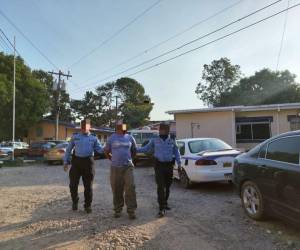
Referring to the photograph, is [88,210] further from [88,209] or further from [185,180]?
[185,180]

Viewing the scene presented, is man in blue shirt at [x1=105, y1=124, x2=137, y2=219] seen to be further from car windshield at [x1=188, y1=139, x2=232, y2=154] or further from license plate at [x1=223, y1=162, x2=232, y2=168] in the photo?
car windshield at [x1=188, y1=139, x2=232, y2=154]

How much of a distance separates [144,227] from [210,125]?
1782cm

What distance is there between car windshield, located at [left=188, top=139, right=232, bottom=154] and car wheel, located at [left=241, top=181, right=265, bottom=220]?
11.4 ft

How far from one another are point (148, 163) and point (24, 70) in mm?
25439

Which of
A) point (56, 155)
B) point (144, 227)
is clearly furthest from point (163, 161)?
point (56, 155)

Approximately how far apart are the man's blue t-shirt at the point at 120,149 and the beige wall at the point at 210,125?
16522mm

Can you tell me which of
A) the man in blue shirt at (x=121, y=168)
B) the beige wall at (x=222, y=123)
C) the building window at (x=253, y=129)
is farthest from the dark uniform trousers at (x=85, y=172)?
the building window at (x=253, y=129)

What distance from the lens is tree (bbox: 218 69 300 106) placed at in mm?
45906

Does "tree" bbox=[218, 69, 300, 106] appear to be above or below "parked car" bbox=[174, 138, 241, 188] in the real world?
above

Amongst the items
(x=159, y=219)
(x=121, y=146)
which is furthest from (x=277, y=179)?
(x=121, y=146)

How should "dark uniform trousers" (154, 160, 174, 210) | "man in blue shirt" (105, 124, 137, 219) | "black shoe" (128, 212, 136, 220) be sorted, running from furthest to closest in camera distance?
1. "dark uniform trousers" (154, 160, 174, 210)
2. "man in blue shirt" (105, 124, 137, 219)
3. "black shoe" (128, 212, 136, 220)

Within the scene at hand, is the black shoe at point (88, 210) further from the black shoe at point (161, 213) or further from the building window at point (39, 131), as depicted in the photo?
the building window at point (39, 131)

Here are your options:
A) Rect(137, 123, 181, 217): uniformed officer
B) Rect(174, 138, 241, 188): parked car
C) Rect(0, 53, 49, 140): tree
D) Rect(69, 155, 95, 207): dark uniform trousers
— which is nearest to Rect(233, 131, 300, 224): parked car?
Rect(137, 123, 181, 217): uniformed officer

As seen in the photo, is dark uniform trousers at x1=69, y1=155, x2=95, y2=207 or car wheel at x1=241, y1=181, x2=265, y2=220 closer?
car wheel at x1=241, y1=181, x2=265, y2=220
